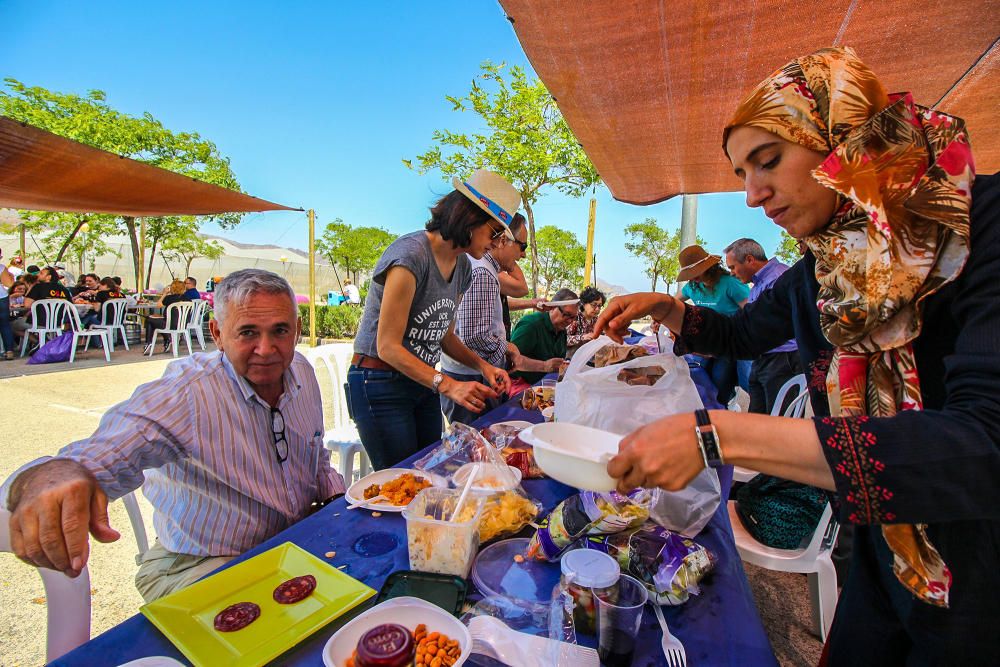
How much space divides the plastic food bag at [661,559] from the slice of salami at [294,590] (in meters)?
0.71

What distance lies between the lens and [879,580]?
1068mm

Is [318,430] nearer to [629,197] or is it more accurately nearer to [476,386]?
[476,386]

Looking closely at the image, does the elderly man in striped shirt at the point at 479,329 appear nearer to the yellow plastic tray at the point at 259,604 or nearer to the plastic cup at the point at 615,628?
the yellow plastic tray at the point at 259,604

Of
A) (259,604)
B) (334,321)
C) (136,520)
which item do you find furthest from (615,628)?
(334,321)

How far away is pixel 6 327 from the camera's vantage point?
920 cm

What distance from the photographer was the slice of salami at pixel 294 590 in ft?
3.52

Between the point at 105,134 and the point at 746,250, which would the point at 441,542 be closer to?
the point at 746,250

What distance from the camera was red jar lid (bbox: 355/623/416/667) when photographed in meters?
0.84

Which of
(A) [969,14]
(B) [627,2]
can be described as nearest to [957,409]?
(B) [627,2]

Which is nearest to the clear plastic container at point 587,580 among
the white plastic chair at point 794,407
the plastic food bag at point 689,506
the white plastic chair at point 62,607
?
the plastic food bag at point 689,506

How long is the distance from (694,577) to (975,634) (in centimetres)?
52

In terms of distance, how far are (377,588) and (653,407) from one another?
99 centimetres

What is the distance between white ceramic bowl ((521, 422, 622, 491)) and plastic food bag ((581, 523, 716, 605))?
0.86 ft

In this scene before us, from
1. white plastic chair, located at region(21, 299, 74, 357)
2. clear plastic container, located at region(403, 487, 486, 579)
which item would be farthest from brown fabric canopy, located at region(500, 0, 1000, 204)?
white plastic chair, located at region(21, 299, 74, 357)
